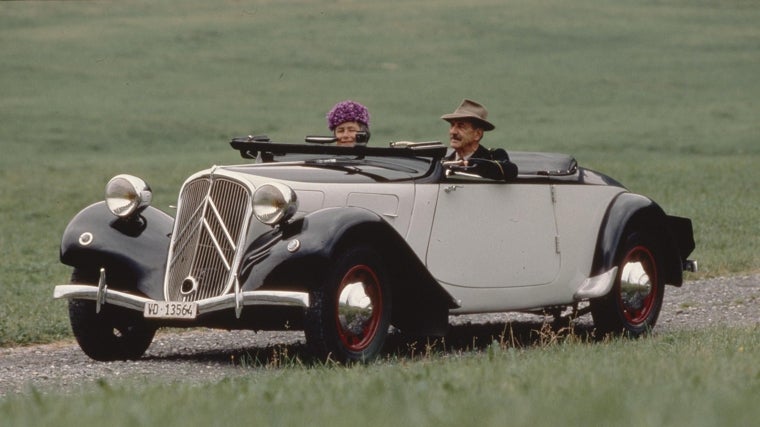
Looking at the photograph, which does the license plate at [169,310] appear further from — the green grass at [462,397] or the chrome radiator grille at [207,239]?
the green grass at [462,397]

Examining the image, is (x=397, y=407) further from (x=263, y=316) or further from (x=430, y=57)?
(x=430, y=57)

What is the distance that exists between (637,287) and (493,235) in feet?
5.07

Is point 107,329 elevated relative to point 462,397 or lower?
lower

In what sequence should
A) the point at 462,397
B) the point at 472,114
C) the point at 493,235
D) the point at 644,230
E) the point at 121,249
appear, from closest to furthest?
the point at 462,397 → the point at 121,249 → the point at 493,235 → the point at 472,114 → the point at 644,230

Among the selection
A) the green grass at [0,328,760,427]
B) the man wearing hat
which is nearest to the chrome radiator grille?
the green grass at [0,328,760,427]

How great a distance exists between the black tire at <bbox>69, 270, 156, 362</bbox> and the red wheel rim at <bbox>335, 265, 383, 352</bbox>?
1.40 meters

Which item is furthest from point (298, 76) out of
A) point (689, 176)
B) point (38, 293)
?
point (38, 293)

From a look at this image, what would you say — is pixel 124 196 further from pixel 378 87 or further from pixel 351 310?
pixel 378 87

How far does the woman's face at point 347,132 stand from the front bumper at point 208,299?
2.21 m

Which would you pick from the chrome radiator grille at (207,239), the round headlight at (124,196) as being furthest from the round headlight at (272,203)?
the round headlight at (124,196)

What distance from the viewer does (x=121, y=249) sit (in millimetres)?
8141

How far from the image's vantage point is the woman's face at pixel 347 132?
955 centimetres

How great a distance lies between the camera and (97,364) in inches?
311

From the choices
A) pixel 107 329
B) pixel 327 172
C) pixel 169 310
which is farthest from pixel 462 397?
pixel 107 329
